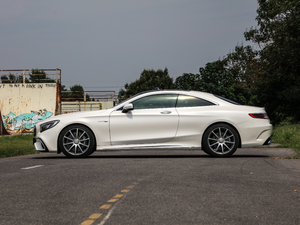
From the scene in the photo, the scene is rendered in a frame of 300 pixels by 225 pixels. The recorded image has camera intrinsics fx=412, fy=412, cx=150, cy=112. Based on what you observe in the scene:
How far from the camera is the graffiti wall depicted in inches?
1236

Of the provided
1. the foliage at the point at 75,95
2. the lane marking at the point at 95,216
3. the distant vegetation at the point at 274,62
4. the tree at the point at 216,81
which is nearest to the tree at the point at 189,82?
the tree at the point at 216,81

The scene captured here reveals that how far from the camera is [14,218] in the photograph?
3.97 metres

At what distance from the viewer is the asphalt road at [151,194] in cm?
398

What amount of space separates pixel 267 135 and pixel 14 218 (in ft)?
22.1

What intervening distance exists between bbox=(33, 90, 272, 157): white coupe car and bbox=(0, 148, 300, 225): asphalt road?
4.54 feet

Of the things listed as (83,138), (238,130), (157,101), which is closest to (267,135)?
(238,130)

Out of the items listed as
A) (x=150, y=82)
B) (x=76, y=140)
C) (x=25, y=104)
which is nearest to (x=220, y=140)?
(x=76, y=140)

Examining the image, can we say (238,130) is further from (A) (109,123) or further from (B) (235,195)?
(B) (235,195)

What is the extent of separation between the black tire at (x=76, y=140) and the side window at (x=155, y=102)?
1.29 metres

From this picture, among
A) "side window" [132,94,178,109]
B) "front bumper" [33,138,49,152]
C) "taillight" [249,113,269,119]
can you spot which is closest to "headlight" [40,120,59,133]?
"front bumper" [33,138,49,152]

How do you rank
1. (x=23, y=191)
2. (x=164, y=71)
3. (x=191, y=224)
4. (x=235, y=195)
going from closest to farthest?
(x=191, y=224) < (x=235, y=195) < (x=23, y=191) < (x=164, y=71)

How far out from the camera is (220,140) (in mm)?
9266

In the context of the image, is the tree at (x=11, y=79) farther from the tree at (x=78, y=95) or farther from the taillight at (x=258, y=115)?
the taillight at (x=258, y=115)

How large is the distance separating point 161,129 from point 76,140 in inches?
76.8
